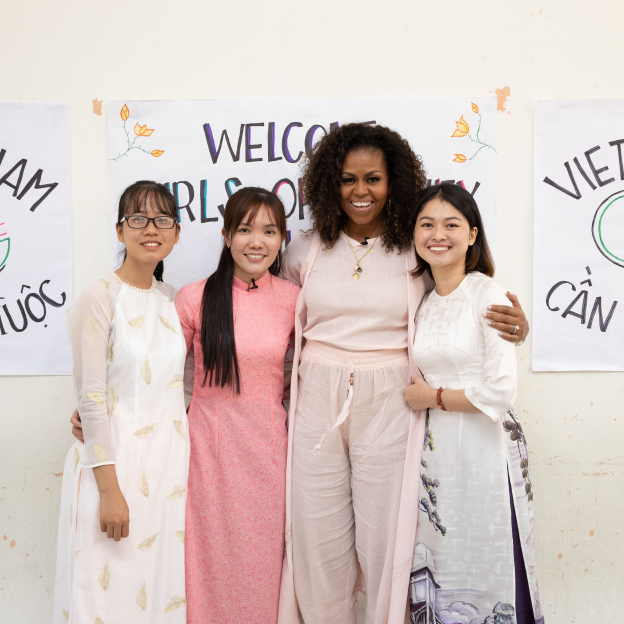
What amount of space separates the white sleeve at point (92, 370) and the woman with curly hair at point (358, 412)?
1.75 ft

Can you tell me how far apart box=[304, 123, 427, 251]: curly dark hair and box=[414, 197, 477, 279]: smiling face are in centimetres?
14

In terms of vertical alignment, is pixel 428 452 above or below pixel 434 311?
below

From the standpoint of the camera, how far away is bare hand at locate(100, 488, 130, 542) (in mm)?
1239

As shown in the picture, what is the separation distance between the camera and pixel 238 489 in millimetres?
1436

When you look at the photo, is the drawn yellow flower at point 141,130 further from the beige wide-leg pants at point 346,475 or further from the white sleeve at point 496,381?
the white sleeve at point 496,381

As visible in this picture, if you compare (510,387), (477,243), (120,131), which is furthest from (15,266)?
(510,387)

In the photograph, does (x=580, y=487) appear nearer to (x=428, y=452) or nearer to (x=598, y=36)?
(x=428, y=452)

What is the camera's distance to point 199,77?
67.1 inches

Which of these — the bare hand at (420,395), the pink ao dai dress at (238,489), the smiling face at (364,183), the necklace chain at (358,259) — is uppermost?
the smiling face at (364,183)

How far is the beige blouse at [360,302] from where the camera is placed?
146 centimetres

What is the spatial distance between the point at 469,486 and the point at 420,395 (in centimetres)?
28

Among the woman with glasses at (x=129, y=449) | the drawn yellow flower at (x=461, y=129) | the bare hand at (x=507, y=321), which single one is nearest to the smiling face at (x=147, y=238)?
the woman with glasses at (x=129, y=449)

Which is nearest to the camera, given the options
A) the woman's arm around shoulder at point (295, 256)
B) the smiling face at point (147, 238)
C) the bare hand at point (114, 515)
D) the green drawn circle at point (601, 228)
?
the bare hand at point (114, 515)

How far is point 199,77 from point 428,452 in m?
1.46
